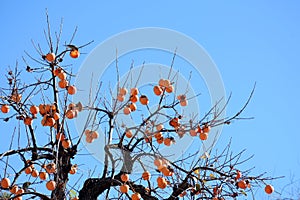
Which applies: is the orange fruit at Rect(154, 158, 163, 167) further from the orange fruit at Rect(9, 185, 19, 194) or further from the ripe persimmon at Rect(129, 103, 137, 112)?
the orange fruit at Rect(9, 185, 19, 194)

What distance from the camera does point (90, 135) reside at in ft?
7.86

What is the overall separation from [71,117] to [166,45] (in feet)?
2.97

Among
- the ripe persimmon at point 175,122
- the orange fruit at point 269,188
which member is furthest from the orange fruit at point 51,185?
the orange fruit at point 269,188

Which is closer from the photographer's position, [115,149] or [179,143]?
[115,149]

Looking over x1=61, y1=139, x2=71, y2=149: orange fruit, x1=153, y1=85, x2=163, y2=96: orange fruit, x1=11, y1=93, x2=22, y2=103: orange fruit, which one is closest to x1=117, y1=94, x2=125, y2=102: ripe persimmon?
x1=153, y1=85, x2=163, y2=96: orange fruit

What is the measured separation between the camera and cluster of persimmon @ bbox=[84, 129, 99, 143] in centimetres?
239

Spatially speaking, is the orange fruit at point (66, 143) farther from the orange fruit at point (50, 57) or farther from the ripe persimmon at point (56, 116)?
the orange fruit at point (50, 57)

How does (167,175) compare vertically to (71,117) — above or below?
below

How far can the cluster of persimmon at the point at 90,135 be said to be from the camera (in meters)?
2.39

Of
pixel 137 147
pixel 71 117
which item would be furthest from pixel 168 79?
pixel 71 117

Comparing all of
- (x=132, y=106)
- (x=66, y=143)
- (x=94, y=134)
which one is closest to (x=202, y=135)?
(x=132, y=106)

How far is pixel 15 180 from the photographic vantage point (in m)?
2.30

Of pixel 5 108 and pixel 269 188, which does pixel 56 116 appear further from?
pixel 269 188

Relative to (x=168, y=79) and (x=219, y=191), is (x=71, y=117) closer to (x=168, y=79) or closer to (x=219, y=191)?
(x=168, y=79)
